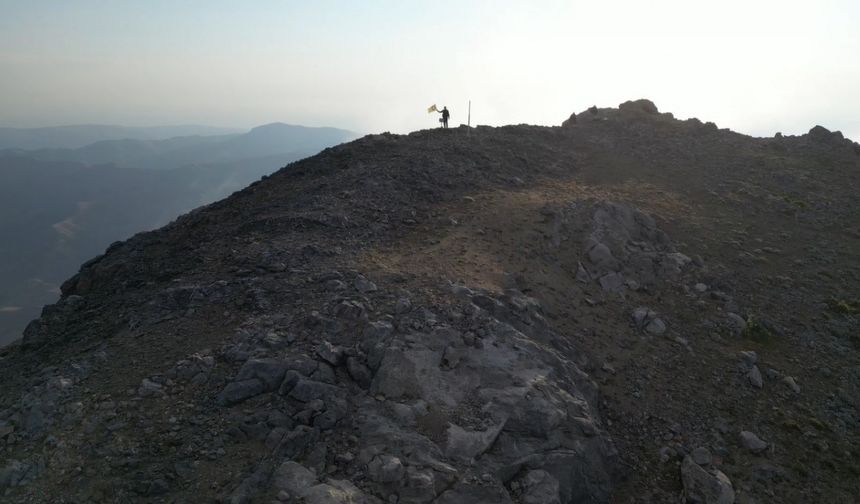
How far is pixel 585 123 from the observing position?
42.8 meters

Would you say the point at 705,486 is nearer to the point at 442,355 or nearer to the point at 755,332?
the point at 442,355

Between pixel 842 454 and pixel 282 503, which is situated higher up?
pixel 282 503

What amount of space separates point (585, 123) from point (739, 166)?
12.5 metres

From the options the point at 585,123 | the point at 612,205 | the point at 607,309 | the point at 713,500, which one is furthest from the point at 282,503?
the point at 585,123

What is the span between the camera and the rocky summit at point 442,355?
11.8 m

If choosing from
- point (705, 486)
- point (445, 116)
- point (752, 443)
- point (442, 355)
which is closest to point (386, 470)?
point (442, 355)

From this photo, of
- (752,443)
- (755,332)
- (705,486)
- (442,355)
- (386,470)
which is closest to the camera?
(386,470)

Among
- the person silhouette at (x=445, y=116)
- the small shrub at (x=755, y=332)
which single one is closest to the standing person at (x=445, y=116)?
the person silhouette at (x=445, y=116)

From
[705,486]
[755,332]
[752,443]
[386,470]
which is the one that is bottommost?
[705,486]

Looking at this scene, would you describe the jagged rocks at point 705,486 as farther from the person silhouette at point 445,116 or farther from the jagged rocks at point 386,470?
the person silhouette at point 445,116

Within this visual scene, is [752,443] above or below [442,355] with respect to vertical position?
below

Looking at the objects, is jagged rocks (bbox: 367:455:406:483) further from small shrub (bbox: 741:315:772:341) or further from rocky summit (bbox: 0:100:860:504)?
small shrub (bbox: 741:315:772:341)

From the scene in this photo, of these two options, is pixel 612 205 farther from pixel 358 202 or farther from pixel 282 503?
pixel 282 503

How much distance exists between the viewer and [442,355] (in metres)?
14.7
